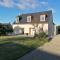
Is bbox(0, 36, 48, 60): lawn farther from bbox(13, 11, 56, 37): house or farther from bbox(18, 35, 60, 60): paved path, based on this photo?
bbox(13, 11, 56, 37): house

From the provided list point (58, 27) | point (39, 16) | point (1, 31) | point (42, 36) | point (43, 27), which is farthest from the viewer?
point (58, 27)

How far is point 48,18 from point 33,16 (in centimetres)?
450

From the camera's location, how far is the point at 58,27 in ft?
169

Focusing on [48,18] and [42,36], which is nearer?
[42,36]

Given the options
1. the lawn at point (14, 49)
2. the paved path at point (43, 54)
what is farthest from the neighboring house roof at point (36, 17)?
the paved path at point (43, 54)

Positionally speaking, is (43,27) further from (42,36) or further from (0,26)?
(42,36)

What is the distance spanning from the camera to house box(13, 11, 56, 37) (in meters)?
38.7

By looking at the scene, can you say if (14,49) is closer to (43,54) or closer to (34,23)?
(43,54)

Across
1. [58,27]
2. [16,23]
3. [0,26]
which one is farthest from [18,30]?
[58,27]

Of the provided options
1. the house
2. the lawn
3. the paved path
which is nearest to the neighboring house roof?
the house

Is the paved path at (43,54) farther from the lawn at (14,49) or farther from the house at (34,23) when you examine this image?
the house at (34,23)

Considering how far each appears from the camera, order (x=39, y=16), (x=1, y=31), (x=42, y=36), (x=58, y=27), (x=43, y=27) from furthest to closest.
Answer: (x=58, y=27) < (x=39, y=16) < (x=43, y=27) < (x=1, y=31) < (x=42, y=36)

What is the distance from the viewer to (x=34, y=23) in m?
40.2

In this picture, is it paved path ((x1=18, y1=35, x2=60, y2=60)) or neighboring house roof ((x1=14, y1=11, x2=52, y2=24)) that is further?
neighboring house roof ((x1=14, y1=11, x2=52, y2=24))
